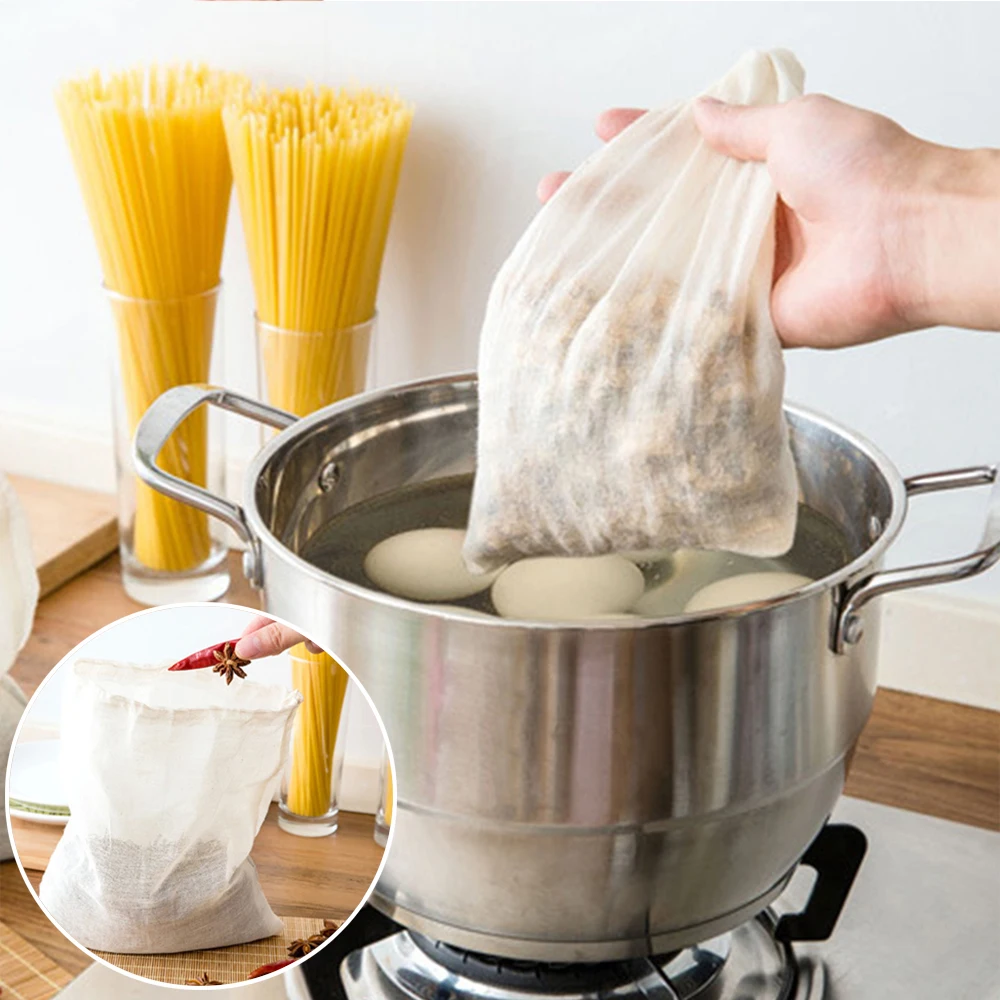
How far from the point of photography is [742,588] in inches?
26.8

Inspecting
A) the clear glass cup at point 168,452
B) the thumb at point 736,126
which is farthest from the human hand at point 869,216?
the clear glass cup at point 168,452

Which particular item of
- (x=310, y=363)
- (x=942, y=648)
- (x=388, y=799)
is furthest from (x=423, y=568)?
(x=942, y=648)

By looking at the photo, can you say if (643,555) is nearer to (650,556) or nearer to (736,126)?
(650,556)

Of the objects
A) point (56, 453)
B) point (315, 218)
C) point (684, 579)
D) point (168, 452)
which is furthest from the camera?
point (56, 453)

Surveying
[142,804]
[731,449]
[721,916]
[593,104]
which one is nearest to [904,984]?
[721,916]

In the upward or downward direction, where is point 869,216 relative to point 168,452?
upward

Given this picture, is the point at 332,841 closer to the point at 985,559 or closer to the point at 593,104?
the point at 985,559

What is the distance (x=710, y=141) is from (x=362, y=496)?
239mm

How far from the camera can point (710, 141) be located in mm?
642

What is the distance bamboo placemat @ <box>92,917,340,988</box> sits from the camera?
52 centimetres

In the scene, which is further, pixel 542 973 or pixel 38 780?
pixel 542 973

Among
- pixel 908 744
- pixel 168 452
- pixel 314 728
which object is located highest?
pixel 314 728

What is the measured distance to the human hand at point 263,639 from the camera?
0.51m

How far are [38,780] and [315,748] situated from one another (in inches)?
3.6
